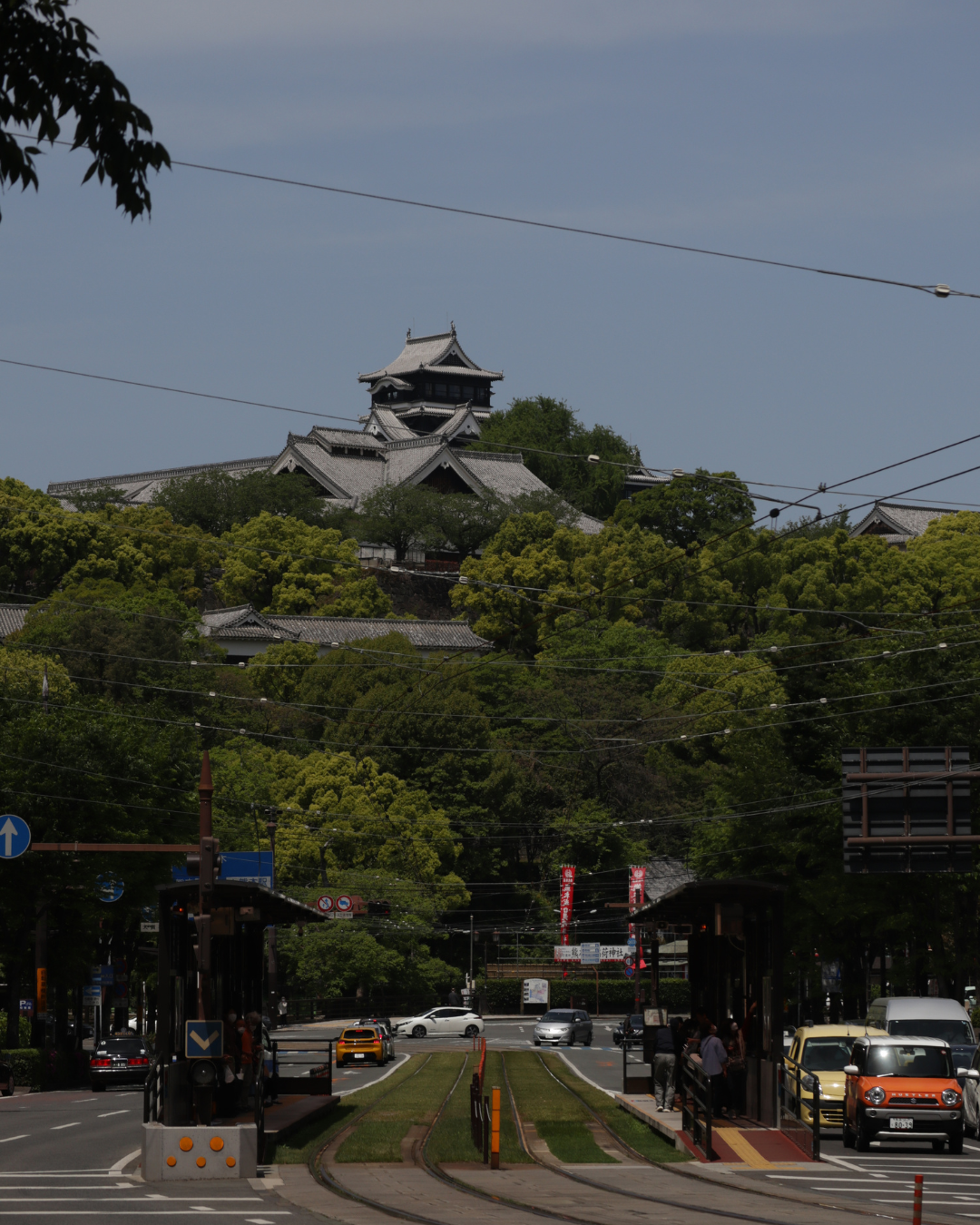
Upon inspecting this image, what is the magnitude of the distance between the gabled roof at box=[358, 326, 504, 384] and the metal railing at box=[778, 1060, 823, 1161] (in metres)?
135

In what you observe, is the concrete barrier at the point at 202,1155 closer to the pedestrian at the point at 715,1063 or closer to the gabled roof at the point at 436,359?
the pedestrian at the point at 715,1063

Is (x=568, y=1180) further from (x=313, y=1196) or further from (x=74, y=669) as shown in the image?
(x=74, y=669)

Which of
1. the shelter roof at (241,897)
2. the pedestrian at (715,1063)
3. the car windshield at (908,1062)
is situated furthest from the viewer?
the car windshield at (908,1062)

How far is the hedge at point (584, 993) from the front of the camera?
87.5m

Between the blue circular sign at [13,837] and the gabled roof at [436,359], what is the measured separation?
417 ft

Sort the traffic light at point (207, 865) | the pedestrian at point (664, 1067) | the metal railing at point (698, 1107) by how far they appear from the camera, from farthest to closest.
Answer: the pedestrian at point (664, 1067), the metal railing at point (698, 1107), the traffic light at point (207, 865)

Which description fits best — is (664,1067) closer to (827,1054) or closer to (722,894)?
(827,1054)

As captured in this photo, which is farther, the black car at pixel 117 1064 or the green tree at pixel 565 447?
the green tree at pixel 565 447

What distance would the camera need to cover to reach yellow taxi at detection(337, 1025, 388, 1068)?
50188 mm

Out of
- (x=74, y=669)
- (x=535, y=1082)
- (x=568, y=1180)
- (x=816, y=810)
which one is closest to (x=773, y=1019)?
(x=568, y=1180)

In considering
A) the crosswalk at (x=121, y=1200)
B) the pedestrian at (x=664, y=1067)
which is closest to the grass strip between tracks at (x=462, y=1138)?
the pedestrian at (x=664, y=1067)

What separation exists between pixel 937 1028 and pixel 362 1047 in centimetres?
2147

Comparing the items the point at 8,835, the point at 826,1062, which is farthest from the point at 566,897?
the point at 826,1062

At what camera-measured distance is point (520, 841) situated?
287ft
